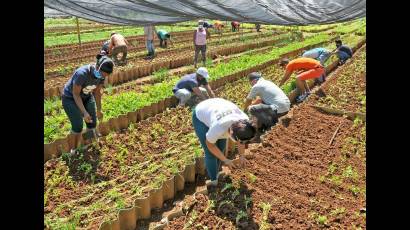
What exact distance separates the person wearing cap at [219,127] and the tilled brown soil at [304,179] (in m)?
0.50

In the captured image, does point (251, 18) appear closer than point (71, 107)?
Yes

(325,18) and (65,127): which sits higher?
(325,18)

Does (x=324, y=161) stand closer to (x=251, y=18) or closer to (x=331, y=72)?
(x=251, y=18)

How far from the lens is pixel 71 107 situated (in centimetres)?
544

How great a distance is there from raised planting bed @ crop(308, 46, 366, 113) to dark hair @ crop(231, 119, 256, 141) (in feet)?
16.6

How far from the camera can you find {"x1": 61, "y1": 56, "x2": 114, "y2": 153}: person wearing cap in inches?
205

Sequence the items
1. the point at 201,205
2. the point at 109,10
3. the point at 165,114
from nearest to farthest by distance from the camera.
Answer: the point at 109,10 < the point at 201,205 < the point at 165,114

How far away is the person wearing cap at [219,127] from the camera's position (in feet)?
12.4

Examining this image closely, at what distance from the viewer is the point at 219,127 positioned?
13.1 feet

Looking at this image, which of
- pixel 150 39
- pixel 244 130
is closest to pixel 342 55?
pixel 150 39

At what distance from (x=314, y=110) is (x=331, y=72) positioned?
451cm

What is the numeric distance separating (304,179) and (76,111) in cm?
324

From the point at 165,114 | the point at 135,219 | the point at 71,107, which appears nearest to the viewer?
the point at 135,219

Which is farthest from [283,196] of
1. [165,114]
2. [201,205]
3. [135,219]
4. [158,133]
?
[165,114]
